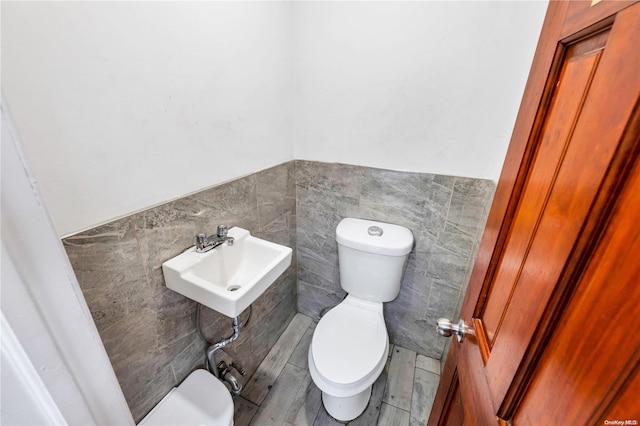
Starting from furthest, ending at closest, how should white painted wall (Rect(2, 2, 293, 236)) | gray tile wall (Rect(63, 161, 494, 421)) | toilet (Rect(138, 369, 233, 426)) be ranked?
toilet (Rect(138, 369, 233, 426)), gray tile wall (Rect(63, 161, 494, 421)), white painted wall (Rect(2, 2, 293, 236))

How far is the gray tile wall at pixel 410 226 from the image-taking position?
1.31 metres

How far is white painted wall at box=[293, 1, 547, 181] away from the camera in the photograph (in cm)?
107

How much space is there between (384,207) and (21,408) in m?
1.38

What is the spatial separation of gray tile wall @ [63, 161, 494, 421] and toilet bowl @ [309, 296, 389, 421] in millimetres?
323

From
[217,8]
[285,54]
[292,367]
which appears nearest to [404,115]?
[285,54]

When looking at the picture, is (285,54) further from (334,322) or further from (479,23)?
(334,322)

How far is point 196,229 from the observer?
A: 102 cm

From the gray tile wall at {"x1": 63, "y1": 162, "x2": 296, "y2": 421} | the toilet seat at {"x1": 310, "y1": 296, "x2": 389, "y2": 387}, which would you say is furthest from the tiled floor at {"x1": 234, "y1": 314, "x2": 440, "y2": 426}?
the toilet seat at {"x1": 310, "y1": 296, "x2": 389, "y2": 387}

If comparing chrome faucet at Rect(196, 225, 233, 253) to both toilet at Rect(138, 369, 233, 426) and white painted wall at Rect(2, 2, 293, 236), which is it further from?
toilet at Rect(138, 369, 233, 426)

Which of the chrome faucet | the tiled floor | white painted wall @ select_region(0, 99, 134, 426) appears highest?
white painted wall @ select_region(0, 99, 134, 426)

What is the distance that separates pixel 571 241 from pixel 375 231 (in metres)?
1.06

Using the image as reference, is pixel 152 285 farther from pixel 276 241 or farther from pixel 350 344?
pixel 350 344

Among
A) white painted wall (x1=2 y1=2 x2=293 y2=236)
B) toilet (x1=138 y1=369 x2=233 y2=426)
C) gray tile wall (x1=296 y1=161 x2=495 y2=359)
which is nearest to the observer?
white painted wall (x1=2 y1=2 x2=293 y2=236)

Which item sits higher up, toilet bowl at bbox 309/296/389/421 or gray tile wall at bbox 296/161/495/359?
gray tile wall at bbox 296/161/495/359
